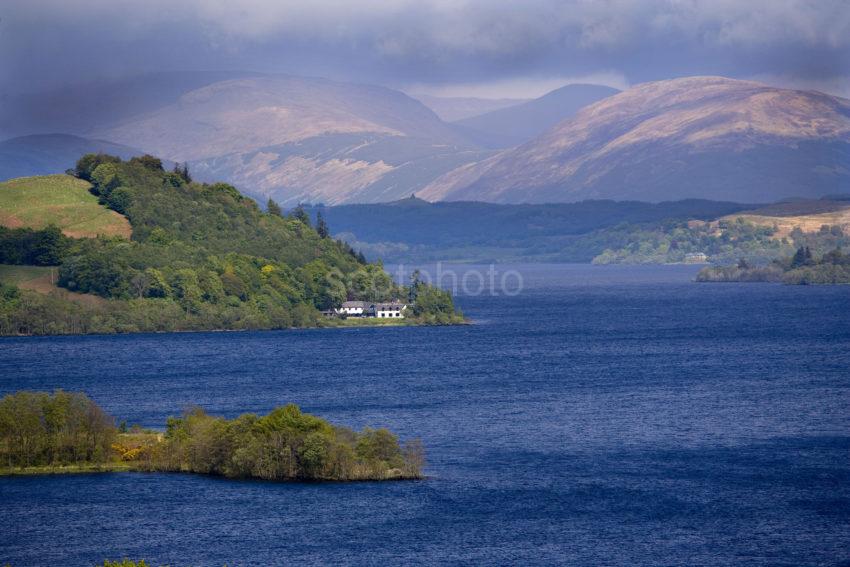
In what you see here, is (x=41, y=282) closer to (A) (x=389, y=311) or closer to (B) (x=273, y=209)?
(A) (x=389, y=311)

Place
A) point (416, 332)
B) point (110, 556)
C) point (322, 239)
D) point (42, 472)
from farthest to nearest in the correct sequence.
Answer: point (322, 239)
point (416, 332)
point (42, 472)
point (110, 556)

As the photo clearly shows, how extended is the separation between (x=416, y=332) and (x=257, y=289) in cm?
1925

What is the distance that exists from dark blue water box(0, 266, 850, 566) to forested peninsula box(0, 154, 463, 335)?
8.28 metres

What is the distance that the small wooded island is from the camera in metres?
68.6

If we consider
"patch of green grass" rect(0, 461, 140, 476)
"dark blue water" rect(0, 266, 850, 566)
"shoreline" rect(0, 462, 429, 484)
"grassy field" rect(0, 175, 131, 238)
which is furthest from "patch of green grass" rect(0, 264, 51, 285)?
"shoreline" rect(0, 462, 429, 484)

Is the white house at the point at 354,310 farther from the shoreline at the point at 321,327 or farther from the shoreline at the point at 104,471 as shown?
the shoreline at the point at 104,471

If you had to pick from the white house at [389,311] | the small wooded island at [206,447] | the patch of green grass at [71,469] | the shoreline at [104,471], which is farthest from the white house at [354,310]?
the patch of green grass at [71,469]

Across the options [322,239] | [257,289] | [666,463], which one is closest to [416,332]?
[257,289]

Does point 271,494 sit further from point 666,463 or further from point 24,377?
point 24,377

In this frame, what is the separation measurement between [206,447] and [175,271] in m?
84.3

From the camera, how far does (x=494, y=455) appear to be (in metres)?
76.1

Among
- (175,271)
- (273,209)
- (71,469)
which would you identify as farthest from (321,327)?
(71,469)

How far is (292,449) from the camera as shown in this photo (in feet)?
225

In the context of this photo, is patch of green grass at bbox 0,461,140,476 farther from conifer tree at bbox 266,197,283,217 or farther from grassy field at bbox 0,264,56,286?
conifer tree at bbox 266,197,283,217
